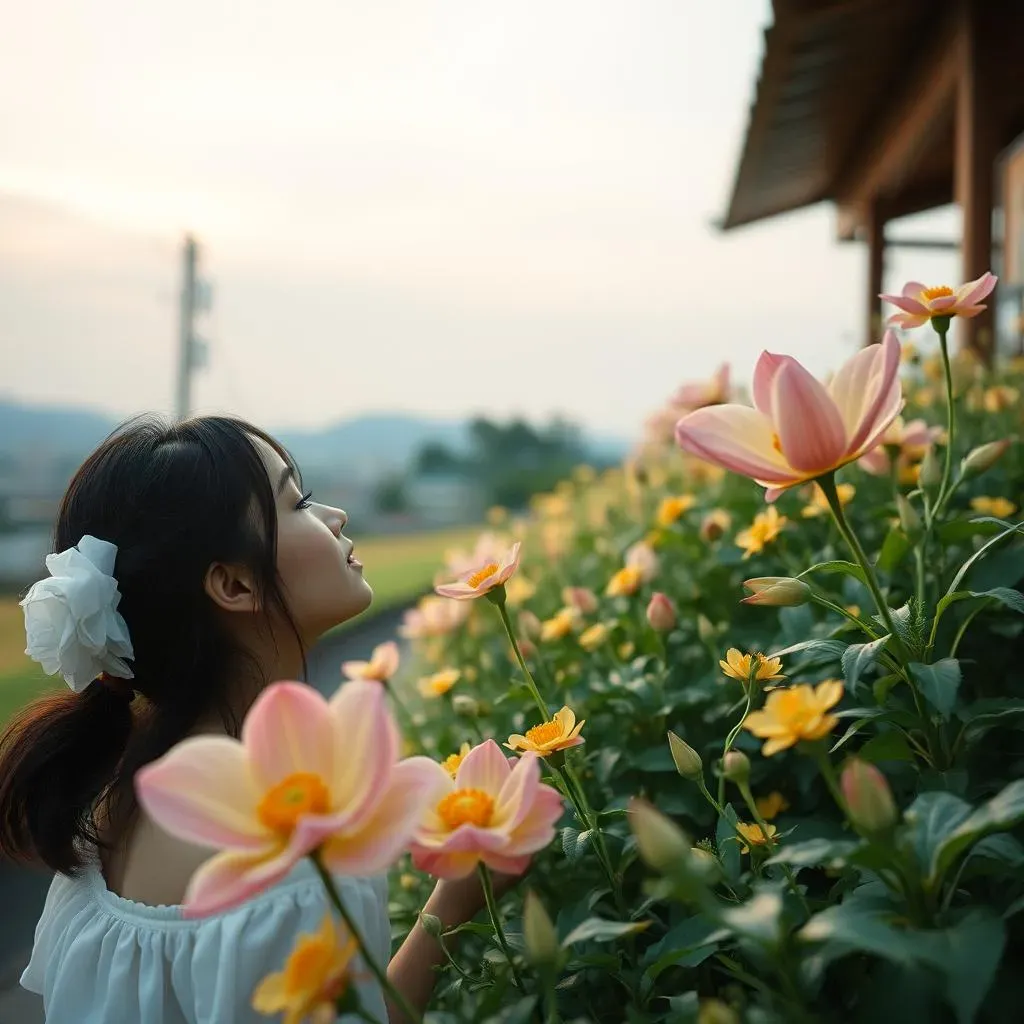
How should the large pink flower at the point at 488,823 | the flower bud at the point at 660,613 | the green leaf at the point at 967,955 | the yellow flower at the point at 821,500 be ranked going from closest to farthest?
the green leaf at the point at 967,955
the large pink flower at the point at 488,823
the flower bud at the point at 660,613
the yellow flower at the point at 821,500

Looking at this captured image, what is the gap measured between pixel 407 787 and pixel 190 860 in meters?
0.47

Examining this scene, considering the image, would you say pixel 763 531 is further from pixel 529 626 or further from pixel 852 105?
pixel 852 105

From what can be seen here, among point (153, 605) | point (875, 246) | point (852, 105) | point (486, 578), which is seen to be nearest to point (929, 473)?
point (486, 578)

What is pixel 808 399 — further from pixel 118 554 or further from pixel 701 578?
pixel 701 578

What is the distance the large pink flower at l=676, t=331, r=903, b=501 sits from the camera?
0.65m

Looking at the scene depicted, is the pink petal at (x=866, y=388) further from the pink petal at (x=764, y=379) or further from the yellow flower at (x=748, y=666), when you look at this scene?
the yellow flower at (x=748, y=666)

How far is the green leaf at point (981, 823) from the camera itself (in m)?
0.53

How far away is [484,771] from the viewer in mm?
673

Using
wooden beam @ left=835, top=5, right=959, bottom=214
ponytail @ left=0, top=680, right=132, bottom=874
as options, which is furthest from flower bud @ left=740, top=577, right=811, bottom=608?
wooden beam @ left=835, top=5, right=959, bottom=214

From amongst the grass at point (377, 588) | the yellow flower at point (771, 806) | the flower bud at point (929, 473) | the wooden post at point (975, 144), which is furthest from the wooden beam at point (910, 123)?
the yellow flower at point (771, 806)

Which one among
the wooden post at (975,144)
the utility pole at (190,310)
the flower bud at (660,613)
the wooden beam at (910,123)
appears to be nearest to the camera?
the flower bud at (660,613)

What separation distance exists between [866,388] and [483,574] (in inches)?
15.8

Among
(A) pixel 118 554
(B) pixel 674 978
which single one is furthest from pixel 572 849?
(A) pixel 118 554

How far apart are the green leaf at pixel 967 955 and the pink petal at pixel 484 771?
274 millimetres
